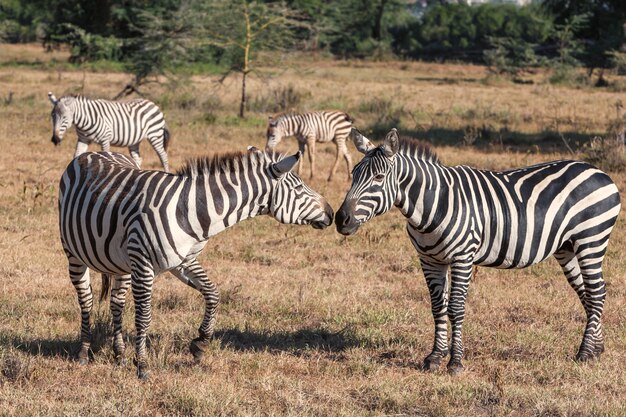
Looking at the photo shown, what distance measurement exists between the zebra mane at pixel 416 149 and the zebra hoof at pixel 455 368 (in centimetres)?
152

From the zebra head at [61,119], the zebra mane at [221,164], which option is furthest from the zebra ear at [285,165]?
the zebra head at [61,119]

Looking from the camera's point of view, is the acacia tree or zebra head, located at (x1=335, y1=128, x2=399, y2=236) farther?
the acacia tree

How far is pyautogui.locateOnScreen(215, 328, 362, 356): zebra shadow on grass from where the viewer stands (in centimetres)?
730

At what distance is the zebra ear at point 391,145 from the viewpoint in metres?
6.43

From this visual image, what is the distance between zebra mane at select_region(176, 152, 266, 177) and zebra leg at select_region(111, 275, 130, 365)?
965mm

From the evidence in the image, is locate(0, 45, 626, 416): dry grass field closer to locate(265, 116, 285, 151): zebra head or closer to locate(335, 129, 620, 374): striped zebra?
locate(335, 129, 620, 374): striped zebra

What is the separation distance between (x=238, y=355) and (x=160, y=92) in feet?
→ 64.2

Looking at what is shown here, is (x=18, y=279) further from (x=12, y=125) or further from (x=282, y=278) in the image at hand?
(x=12, y=125)

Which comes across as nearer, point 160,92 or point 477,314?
point 477,314

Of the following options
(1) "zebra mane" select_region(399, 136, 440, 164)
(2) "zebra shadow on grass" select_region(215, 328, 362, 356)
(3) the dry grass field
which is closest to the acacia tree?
(3) the dry grass field

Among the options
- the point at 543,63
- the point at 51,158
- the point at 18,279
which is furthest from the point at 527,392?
the point at 543,63

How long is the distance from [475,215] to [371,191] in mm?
860

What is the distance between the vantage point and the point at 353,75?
37531mm

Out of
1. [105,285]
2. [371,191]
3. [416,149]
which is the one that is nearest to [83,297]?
[105,285]
